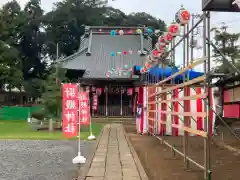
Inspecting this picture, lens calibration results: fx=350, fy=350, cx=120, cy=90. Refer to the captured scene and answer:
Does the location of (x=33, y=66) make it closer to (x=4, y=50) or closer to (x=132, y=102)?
(x=4, y=50)

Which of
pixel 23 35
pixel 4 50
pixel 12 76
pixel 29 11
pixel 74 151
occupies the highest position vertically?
pixel 29 11

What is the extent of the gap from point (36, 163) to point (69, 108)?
143cm

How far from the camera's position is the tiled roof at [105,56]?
2619cm

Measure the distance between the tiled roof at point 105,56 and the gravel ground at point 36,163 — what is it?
1633cm

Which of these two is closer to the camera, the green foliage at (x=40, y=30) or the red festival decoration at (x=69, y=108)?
the red festival decoration at (x=69, y=108)

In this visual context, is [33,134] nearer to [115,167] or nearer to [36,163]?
[36,163]

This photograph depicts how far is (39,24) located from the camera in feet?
117

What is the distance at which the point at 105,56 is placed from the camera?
2788cm

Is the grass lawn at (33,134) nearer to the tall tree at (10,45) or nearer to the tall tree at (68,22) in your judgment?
the tall tree at (10,45)

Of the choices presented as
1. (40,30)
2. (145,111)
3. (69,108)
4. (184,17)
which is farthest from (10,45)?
(69,108)

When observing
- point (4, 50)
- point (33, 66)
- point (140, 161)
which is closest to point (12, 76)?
point (4, 50)

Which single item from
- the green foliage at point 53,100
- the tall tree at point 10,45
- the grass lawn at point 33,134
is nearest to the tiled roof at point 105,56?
the tall tree at point 10,45

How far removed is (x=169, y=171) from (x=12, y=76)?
24.7 m

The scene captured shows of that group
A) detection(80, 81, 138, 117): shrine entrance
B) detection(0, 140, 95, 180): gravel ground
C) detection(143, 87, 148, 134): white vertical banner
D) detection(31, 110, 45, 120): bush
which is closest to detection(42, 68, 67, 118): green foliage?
detection(31, 110, 45, 120): bush
